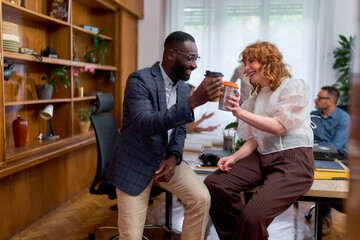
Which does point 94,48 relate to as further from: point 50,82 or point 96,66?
point 50,82

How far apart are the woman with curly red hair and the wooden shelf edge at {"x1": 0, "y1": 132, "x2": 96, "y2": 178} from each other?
1.41 meters

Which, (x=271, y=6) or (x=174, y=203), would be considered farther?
(x=271, y=6)

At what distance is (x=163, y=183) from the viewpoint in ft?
6.28

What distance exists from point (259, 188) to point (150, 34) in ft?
13.5

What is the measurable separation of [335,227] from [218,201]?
1627 millimetres

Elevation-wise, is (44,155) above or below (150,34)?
below

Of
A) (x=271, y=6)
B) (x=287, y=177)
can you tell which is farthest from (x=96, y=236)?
(x=271, y=6)

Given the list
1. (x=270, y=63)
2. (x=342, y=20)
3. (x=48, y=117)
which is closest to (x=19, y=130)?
(x=48, y=117)

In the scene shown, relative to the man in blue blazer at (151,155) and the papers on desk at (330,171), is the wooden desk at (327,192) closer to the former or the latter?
the papers on desk at (330,171)

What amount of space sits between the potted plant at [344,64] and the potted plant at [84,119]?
11.4 feet

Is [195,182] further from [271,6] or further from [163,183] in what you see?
[271,6]

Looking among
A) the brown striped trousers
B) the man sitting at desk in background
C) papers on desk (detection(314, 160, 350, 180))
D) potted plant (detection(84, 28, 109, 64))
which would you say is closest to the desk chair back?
the brown striped trousers

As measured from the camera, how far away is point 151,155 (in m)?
1.79

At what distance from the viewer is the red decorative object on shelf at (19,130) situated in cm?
288
